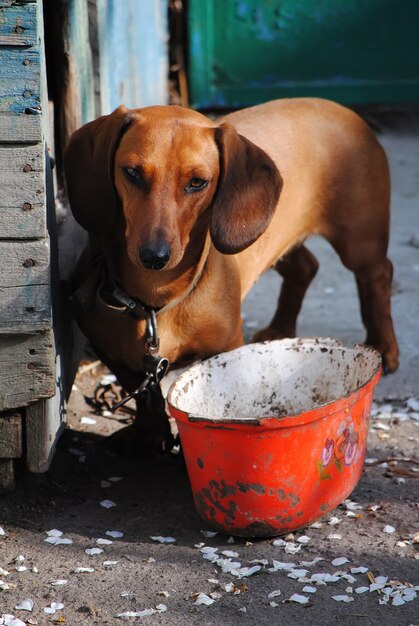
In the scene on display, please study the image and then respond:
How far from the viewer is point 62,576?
2.40m

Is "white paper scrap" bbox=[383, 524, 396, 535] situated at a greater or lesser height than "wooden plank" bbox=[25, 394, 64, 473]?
lesser

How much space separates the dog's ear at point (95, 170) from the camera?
106 inches

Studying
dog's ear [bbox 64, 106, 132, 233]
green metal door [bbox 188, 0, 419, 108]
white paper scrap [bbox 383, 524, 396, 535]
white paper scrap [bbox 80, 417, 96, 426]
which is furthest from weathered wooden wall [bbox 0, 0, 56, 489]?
green metal door [bbox 188, 0, 419, 108]

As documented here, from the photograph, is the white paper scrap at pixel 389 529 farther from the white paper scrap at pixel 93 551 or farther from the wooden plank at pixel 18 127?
the wooden plank at pixel 18 127

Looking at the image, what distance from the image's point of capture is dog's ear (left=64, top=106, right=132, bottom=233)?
8.81ft

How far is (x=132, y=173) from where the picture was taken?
261cm

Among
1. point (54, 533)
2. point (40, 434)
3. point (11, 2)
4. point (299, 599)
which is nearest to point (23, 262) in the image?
point (40, 434)

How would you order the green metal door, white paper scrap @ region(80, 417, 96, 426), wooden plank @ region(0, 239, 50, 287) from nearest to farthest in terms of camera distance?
wooden plank @ region(0, 239, 50, 287) → white paper scrap @ region(80, 417, 96, 426) → the green metal door

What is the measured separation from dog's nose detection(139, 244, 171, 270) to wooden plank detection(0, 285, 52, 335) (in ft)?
0.89

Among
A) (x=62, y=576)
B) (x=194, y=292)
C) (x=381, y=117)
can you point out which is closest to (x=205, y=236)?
(x=194, y=292)

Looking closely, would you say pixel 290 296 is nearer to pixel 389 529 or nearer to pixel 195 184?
pixel 195 184

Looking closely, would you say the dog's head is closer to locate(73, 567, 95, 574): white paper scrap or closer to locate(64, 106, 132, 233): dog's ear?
locate(64, 106, 132, 233): dog's ear

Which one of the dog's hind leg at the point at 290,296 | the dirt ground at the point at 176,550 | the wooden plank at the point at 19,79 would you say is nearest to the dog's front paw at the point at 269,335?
the dog's hind leg at the point at 290,296

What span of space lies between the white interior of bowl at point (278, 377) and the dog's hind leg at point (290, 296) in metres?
1.06
